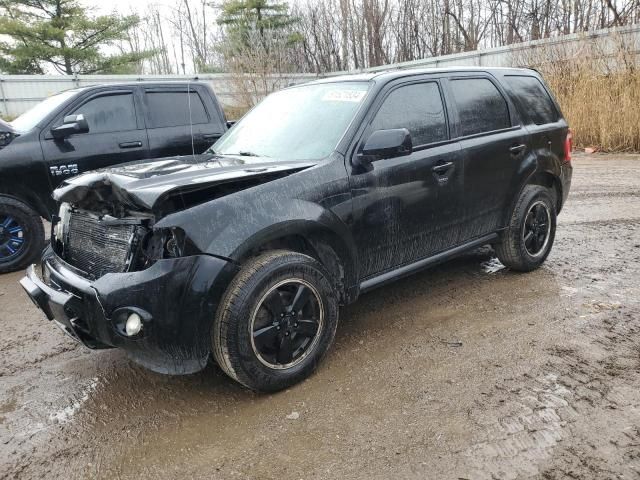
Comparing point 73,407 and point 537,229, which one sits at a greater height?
point 537,229

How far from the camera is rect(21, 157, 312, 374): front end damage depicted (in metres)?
2.47

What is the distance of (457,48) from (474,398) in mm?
28029

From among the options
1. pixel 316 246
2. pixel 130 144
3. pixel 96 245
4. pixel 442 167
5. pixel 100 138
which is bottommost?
pixel 316 246

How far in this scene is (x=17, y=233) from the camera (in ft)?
17.8

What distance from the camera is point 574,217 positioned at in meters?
6.65

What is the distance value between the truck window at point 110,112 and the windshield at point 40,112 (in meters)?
0.23

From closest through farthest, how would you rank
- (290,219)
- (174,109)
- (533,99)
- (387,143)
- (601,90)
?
(290,219) < (387,143) < (533,99) < (174,109) < (601,90)

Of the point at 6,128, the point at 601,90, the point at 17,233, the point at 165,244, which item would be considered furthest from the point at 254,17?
the point at 165,244

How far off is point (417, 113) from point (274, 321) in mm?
1949

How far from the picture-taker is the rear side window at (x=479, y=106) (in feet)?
13.0

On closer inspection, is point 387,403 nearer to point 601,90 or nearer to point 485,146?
point 485,146

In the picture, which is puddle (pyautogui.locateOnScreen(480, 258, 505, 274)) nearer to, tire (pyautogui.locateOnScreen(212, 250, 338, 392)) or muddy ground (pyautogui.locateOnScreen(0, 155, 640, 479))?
muddy ground (pyautogui.locateOnScreen(0, 155, 640, 479))

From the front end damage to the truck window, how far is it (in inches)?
133

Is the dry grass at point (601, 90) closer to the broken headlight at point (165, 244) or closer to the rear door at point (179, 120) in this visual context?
the rear door at point (179, 120)
